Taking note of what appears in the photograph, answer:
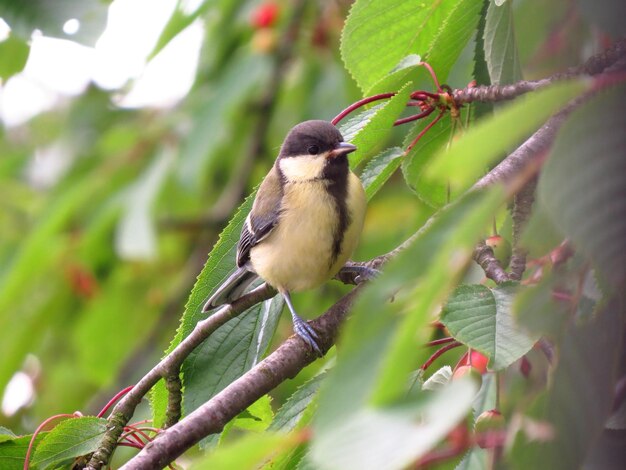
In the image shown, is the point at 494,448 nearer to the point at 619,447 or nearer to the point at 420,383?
the point at 619,447

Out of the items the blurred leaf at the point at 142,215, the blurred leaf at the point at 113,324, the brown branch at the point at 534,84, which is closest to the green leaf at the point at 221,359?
the brown branch at the point at 534,84

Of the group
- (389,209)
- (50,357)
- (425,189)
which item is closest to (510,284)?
(425,189)

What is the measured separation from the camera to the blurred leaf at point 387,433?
1017 mm

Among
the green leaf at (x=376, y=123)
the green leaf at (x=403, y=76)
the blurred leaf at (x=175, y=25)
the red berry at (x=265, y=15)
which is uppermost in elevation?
the blurred leaf at (x=175, y=25)

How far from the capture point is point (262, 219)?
3.06 m

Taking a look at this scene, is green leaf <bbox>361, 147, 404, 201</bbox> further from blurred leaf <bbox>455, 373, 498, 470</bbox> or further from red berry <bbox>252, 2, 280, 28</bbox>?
red berry <bbox>252, 2, 280, 28</bbox>

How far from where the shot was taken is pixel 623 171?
1.16 m

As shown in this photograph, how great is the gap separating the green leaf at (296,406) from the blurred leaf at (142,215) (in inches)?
68.7

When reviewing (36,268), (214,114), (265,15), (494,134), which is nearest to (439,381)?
(494,134)

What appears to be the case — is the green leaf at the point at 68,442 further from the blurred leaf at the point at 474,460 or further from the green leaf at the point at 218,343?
the blurred leaf at the point at 474,460

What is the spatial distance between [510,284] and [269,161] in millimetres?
3539

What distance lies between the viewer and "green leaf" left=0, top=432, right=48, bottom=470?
2188mm

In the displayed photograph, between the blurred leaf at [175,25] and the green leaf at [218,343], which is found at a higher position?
the blurred leaf at [175,25]

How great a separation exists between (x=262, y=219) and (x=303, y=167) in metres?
0.23
